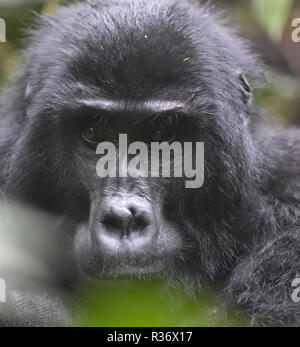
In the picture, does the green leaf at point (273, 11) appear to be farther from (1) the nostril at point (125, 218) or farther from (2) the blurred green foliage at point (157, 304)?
(1) the nostril at point (125, 218)

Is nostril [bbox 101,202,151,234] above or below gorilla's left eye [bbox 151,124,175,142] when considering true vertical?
below

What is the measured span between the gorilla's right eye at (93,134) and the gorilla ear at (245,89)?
3.87 feet

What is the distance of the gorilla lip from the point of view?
4320 millimetres

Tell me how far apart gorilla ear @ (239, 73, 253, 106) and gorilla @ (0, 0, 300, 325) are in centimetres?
1

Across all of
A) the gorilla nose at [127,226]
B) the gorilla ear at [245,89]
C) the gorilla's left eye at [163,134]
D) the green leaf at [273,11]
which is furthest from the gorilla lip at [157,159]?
the green leaf at [273,11]

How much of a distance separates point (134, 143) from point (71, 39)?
92 centimetres

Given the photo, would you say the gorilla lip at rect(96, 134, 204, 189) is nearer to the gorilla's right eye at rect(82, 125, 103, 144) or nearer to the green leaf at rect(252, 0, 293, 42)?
the gorilla's right eye at rect(82, 125, 103, 144)

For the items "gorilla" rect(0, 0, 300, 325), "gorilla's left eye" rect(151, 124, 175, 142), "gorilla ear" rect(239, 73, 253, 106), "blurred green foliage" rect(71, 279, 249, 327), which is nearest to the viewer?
"blurred green foliage" rect(71, 279, 249, 327)

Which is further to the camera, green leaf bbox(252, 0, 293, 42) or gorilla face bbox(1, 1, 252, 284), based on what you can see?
green leaf bbox(252, 0, 293, 42)

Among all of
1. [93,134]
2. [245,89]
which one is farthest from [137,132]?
[245,89]

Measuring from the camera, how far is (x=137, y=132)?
442cm

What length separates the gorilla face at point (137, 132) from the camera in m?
4.12

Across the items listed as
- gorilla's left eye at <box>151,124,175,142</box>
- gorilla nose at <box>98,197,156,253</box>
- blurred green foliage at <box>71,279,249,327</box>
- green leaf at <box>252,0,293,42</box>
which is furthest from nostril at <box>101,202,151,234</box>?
green leaf at <box>252,0,293,42</box>
